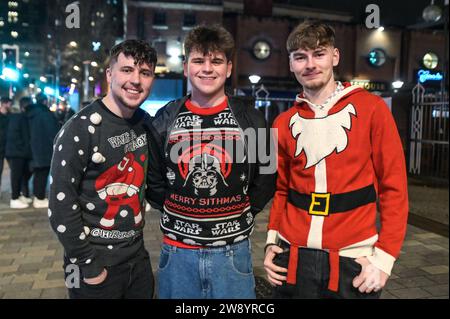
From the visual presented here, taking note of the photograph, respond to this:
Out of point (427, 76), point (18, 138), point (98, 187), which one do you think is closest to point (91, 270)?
point (98, 187)

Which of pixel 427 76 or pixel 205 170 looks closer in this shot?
pixel 205 170

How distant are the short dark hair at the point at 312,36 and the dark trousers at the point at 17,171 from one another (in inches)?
285

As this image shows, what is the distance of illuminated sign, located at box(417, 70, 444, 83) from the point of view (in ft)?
94.6

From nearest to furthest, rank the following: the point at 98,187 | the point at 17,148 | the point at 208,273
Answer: the point at 208,273 < the point at 98,187 < the point at 17,148

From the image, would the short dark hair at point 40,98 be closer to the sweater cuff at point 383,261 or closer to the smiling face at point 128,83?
the smiling face at point 128,83

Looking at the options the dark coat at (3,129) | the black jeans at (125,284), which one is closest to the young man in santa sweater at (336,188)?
the black jeans at (125,284)

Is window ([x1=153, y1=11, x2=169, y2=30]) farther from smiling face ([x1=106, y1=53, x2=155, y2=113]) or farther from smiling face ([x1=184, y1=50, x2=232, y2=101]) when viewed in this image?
smiling face ([x1=184, y1=50, x2=232, y2=101])

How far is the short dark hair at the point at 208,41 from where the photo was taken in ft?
7.48

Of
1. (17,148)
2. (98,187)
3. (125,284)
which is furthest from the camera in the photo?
(17,148)

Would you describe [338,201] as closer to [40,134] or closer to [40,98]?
[40,134]

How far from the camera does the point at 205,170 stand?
7.46ft

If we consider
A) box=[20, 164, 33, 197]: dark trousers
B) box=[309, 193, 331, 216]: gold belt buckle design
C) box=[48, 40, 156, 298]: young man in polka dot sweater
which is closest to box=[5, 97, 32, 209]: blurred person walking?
box=[20, 164, 33, 197]: dark trousers

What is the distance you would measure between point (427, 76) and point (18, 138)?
29.2m

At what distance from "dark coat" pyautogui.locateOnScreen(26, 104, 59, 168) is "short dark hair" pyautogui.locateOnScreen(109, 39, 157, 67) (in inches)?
225
